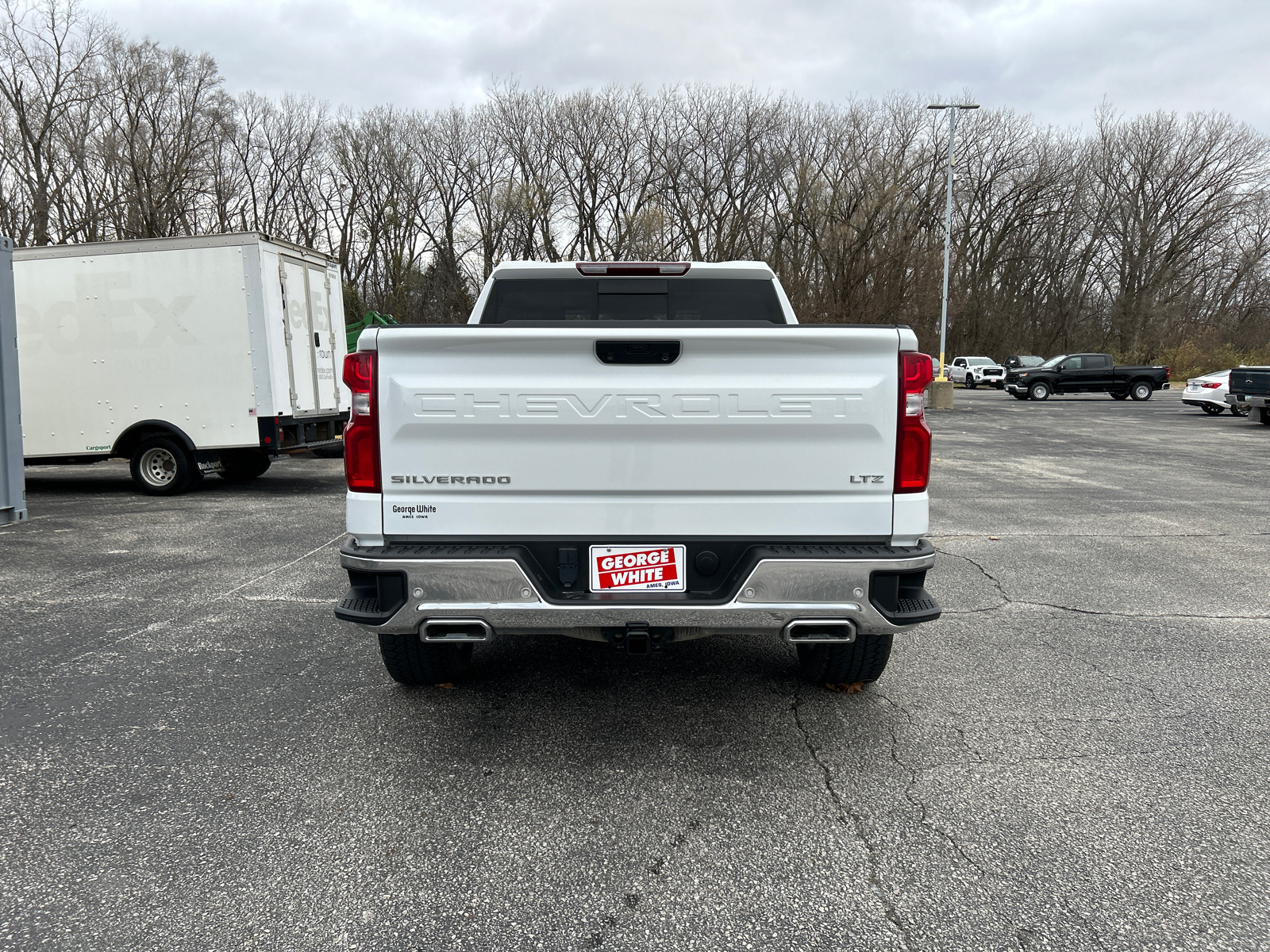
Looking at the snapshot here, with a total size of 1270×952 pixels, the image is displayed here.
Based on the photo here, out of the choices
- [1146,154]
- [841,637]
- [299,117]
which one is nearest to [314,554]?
[841,637]

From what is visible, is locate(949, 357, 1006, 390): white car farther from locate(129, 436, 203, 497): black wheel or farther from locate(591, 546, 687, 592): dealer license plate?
locate(591, 546, 687, 592): dealer license plate

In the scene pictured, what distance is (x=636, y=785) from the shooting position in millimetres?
3066

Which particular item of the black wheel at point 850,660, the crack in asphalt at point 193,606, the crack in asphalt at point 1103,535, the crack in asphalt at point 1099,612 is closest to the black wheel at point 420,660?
the black wheel at point 850,660

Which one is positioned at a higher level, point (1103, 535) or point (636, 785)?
point (636, 785)

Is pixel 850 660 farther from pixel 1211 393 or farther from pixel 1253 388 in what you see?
pixel 1211 393

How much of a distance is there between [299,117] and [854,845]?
4967 cm

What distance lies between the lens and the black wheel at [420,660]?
371 centimetres

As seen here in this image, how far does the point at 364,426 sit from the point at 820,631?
1852 mm

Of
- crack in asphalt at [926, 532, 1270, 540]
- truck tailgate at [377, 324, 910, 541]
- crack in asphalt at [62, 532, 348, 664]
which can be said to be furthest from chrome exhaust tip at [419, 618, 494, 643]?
crack in asphalt at [926, 532, 1270, 540]

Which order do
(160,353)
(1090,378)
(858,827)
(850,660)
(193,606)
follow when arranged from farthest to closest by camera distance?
(1090,378), (160,353), (193,606), (850,660), (858,827)

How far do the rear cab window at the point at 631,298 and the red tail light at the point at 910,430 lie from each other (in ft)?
5.55

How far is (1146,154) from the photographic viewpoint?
50.7m

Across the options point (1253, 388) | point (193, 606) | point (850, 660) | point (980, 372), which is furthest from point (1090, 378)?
point (193, 606)

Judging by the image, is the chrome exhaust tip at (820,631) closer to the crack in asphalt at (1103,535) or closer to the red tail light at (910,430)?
the red tail light at (910,430)
